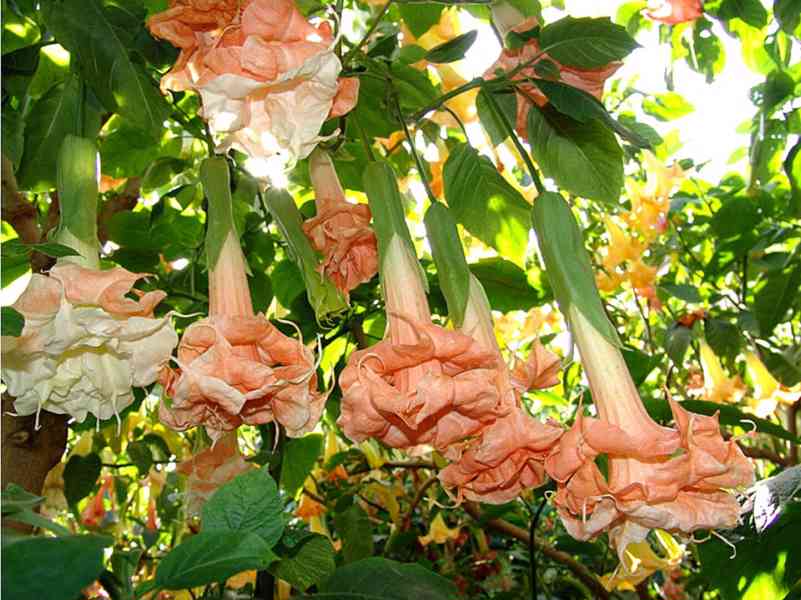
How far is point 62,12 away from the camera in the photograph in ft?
2.54

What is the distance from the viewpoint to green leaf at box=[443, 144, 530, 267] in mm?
907

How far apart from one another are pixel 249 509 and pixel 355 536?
0.98m

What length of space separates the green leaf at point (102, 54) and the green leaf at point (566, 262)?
1.27ft

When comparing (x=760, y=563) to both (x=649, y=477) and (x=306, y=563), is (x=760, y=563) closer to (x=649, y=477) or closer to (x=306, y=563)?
(x=649, y=477)

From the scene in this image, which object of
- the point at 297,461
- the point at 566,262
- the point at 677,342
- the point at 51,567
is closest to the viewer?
the point at 51,567

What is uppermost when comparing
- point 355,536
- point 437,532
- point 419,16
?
point 419,16

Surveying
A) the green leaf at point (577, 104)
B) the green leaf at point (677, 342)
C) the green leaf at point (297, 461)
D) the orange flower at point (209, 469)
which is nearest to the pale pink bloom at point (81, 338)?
the orange flower at point (209, 469)

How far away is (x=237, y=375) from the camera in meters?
0.59

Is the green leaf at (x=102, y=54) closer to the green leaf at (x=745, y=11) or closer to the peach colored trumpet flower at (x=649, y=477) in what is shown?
the peach colored trumpet flower at (x=649, y=477)

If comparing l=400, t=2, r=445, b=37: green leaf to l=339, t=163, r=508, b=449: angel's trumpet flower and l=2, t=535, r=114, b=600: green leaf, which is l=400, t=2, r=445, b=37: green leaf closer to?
l=339, t=163, r=508, b=449: angel's trumpet flower

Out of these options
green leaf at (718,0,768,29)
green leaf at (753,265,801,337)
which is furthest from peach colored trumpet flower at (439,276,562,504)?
green leaf at (753,265,801,337)

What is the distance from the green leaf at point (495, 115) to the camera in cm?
88

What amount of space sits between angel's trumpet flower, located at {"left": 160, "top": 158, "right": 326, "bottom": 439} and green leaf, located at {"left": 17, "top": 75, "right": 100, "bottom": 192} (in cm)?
26

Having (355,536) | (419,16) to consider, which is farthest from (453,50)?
(355,536)
